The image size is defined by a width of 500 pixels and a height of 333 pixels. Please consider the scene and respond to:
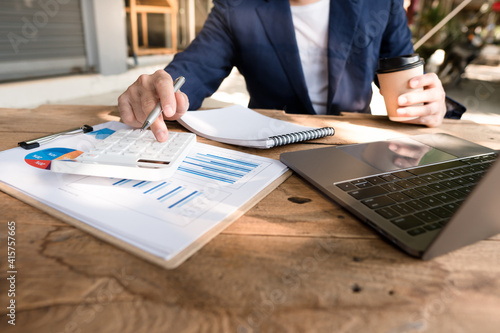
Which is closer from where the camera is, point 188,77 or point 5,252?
point 5,252

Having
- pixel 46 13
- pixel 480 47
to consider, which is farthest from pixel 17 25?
pixel 480 47

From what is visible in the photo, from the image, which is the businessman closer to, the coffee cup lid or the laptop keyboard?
the coffee cup lid

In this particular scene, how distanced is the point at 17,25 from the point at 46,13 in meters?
0.30

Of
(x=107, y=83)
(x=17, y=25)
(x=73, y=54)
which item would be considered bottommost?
(x=107, y=83)

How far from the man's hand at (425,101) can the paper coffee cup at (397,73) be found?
1cm

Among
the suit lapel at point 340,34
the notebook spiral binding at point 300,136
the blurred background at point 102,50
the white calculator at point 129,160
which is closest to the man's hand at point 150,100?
the white calculator at point 129,160

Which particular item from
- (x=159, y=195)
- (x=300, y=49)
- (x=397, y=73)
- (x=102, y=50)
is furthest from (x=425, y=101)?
(x=102, y=50)

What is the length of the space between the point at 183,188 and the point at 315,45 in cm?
94

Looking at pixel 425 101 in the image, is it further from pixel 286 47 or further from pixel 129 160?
pixel 129 160

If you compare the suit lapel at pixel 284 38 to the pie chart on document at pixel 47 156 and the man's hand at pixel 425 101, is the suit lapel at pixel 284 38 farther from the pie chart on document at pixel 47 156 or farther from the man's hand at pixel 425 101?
the pie chart on document at pixel 47 156

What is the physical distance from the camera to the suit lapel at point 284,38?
1.10m

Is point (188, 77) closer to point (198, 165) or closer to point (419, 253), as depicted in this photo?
point (198, 165)

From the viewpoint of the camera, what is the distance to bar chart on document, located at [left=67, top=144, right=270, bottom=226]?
1.31 feet

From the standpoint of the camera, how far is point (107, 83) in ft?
10.5
